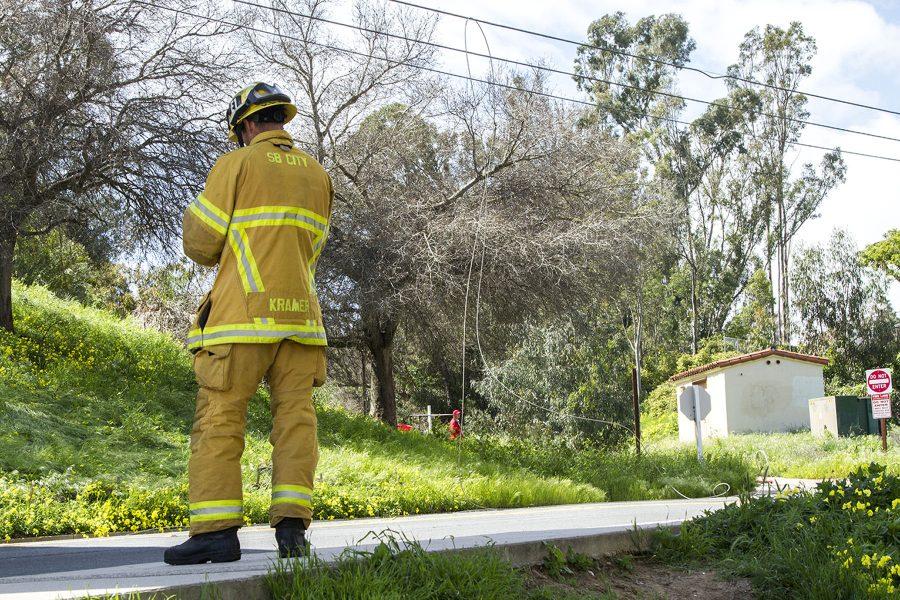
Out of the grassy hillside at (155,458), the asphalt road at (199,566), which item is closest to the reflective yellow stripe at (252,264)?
the asphalt road at (199,566)

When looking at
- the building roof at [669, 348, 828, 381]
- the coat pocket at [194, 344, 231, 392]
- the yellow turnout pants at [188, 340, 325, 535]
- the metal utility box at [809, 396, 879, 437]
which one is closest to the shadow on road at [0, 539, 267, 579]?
the yellow turnout pants at [188, 340, 325, 535]

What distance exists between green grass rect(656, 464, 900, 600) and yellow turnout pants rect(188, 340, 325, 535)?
196 cm

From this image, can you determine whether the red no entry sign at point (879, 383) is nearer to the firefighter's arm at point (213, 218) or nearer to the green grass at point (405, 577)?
the green grass at point (405, 577)

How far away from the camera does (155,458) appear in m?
9.75

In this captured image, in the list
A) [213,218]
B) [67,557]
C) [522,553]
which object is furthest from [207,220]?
[67,557]

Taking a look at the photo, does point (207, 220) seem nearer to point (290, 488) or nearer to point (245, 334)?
point (245, 334)

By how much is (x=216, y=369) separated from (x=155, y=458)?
644 cm

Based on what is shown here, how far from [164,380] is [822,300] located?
4609 centimetres

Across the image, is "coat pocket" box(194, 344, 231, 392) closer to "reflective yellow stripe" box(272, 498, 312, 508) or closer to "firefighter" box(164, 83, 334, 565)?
"firefighter" box(164, 83, 334, 565)

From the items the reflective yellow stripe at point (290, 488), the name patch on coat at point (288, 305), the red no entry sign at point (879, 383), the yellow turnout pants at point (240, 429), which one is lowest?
the reflective yellow stripe at point (290, 488)

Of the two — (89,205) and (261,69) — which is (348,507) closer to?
(89,205)

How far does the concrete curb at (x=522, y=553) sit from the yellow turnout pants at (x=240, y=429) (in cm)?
66

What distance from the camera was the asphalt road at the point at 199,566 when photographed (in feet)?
10.2

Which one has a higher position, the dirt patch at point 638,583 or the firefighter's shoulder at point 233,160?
the firefighter's shoulder at point 233,160
